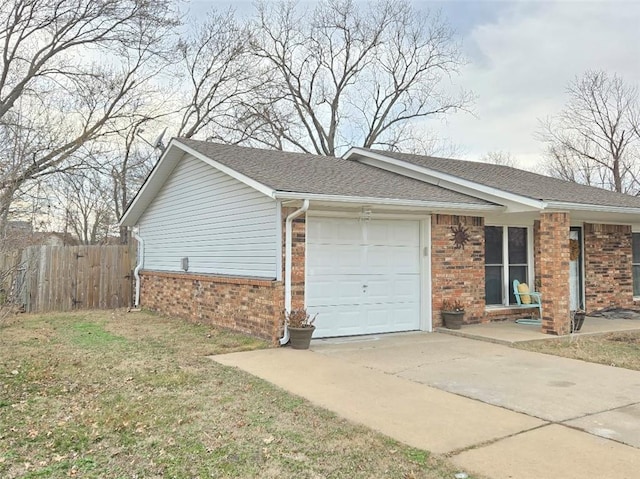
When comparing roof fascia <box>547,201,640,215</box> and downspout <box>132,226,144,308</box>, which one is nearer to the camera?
roof fascia <box>547,201,640,215</box>

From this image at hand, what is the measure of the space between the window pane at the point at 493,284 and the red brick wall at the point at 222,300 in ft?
16.1

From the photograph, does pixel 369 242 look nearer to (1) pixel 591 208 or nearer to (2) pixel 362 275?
(2) pixel 362 275

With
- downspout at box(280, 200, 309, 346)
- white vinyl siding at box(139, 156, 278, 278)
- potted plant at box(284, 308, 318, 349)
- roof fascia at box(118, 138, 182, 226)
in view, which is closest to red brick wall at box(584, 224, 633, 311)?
potted plant at box(284, 308, 318, 349)

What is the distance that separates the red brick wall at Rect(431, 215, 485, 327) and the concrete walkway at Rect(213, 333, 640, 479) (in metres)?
1.61

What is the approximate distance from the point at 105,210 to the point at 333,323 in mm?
20604

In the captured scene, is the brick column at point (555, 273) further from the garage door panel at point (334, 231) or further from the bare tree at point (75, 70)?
the bare tree at point (75, 70)

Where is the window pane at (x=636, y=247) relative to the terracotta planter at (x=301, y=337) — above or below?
above

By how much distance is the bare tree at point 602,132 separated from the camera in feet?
94.2

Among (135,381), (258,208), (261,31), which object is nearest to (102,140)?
(261,31)

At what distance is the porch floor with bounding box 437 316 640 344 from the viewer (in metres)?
8.89

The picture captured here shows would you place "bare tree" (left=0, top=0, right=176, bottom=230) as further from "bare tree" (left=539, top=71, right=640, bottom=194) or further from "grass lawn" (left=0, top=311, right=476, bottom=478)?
"bare tree" (left=539, top=71, right=640, bottom=194)

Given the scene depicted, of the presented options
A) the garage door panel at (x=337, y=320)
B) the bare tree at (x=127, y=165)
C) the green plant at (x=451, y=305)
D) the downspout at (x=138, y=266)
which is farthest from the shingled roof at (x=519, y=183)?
→ the bare tree at (x=127, y=165)

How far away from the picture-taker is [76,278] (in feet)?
45.5

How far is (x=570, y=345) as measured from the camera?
8508 mm
